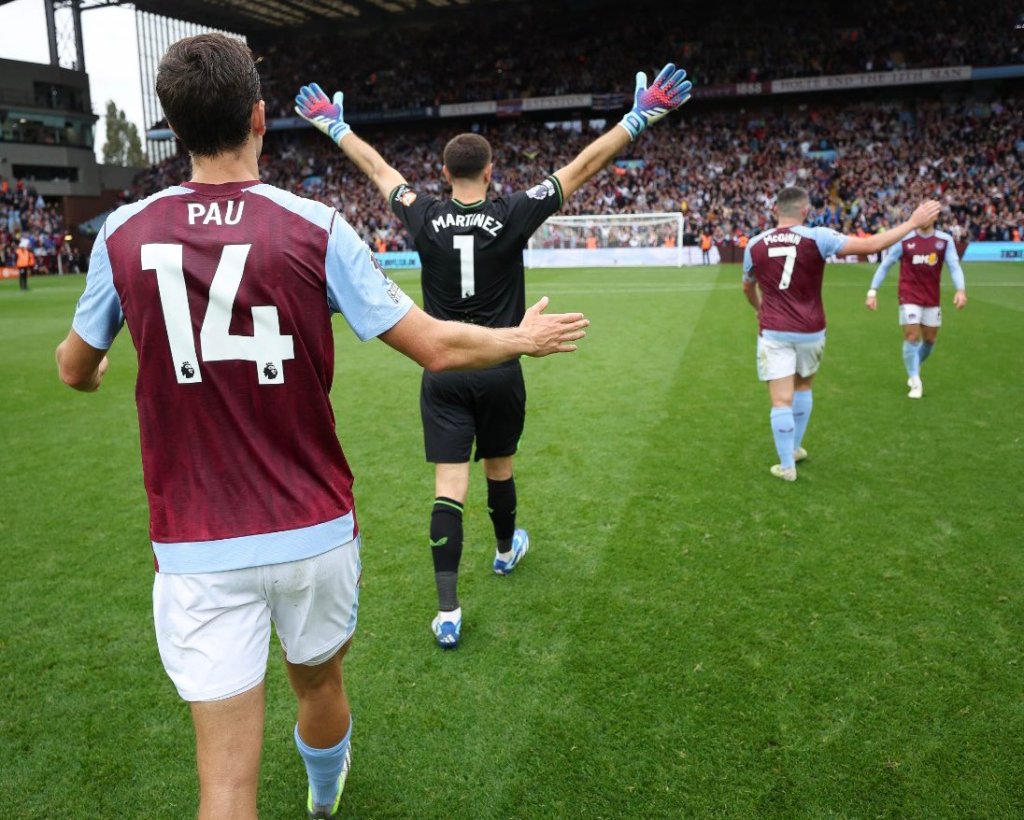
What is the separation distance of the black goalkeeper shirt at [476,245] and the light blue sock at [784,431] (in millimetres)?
3165

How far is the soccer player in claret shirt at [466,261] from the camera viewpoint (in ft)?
12.6

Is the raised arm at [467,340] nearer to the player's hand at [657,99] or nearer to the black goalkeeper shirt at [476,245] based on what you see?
the black goalkeeper shirt at [476,245]

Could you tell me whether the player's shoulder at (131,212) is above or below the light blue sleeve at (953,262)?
above

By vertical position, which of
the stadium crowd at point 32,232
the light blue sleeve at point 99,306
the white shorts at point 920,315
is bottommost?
the white shorts at point 920,315

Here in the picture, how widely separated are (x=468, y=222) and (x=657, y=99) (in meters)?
1.12

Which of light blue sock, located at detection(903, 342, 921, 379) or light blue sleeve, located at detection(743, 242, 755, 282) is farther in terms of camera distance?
light blue sock, located at detection(903, 342, 921, 379)

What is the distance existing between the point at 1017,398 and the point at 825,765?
7.78 meters

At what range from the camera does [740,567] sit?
4785mm

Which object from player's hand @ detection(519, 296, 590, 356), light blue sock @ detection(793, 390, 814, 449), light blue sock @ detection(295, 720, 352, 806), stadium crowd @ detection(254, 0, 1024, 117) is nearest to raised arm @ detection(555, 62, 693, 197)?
player's hand @ detection(519, 296, 590, 356)

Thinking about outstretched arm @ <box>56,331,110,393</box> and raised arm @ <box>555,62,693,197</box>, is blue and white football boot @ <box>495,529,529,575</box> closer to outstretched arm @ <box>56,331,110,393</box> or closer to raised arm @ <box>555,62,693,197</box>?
raised arm @ <box>555,62,693,197</box>

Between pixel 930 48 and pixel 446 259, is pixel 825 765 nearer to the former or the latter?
pixel 446 259

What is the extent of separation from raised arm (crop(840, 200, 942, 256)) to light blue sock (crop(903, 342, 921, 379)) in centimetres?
386

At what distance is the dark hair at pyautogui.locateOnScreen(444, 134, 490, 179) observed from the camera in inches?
152

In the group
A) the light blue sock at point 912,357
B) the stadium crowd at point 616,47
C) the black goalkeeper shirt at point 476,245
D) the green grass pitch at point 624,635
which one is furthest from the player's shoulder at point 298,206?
the stadium crowd at point 616,47
